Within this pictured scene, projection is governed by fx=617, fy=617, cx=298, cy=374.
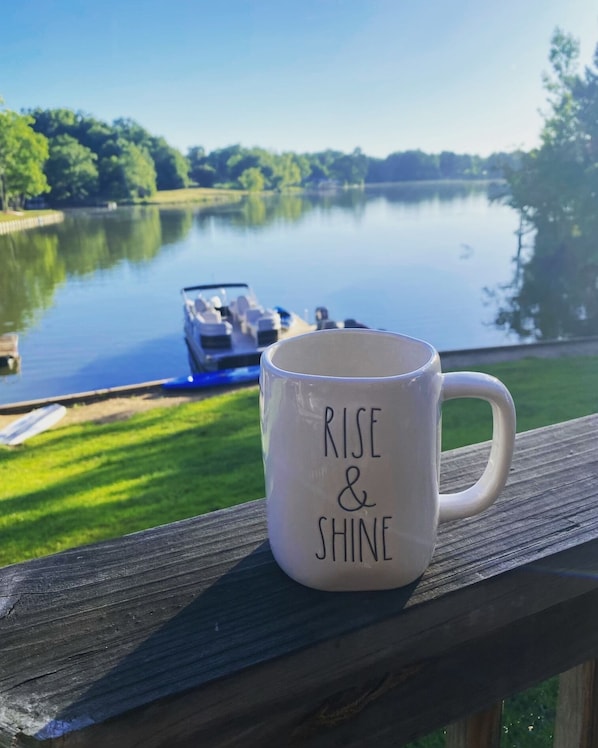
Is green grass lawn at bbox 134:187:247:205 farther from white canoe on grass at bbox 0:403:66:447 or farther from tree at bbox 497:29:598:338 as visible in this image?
white canoe on grass at bbox 0:403:66:447

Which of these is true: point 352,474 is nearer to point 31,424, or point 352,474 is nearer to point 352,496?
point 352,496

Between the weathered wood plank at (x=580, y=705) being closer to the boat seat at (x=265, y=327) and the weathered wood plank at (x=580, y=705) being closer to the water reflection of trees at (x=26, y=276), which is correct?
the boat seat at (x=265, y=327)

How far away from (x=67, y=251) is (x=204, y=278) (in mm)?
10472

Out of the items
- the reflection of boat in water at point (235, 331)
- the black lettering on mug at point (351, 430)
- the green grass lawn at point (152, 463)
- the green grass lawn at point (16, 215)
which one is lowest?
the reflection of boat in water at point (235, 331)

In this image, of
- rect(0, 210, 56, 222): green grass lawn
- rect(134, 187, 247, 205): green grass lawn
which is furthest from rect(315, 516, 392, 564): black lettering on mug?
rect(134, 187, 247, 205): green grass lawn

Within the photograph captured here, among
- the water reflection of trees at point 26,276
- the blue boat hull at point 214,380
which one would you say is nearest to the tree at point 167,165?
the water reflection of trees at point 26,276

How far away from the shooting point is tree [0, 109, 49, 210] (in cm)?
4253

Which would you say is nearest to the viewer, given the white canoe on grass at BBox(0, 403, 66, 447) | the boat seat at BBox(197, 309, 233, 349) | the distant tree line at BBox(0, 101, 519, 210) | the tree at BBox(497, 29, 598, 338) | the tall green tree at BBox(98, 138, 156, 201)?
the white canoe on grass at BBox(0, 403, 66, 447)

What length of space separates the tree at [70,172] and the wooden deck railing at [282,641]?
186ft

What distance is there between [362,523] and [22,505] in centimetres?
380

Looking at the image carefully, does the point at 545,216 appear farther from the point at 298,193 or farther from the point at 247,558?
the point at 298,193

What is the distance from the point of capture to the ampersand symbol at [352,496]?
1.72 ft

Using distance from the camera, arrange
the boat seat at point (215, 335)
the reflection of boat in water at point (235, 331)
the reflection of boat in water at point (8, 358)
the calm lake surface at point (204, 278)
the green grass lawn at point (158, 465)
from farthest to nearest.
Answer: the calm lake surface at point (204, 278), the reflection of boat in water at point (8, 358), the boat seat at point (215, 335), the reflection of boat in water at point (235, 331), the green grass lawn at point (158, 465)

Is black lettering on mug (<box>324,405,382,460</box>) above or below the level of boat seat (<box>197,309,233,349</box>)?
above
